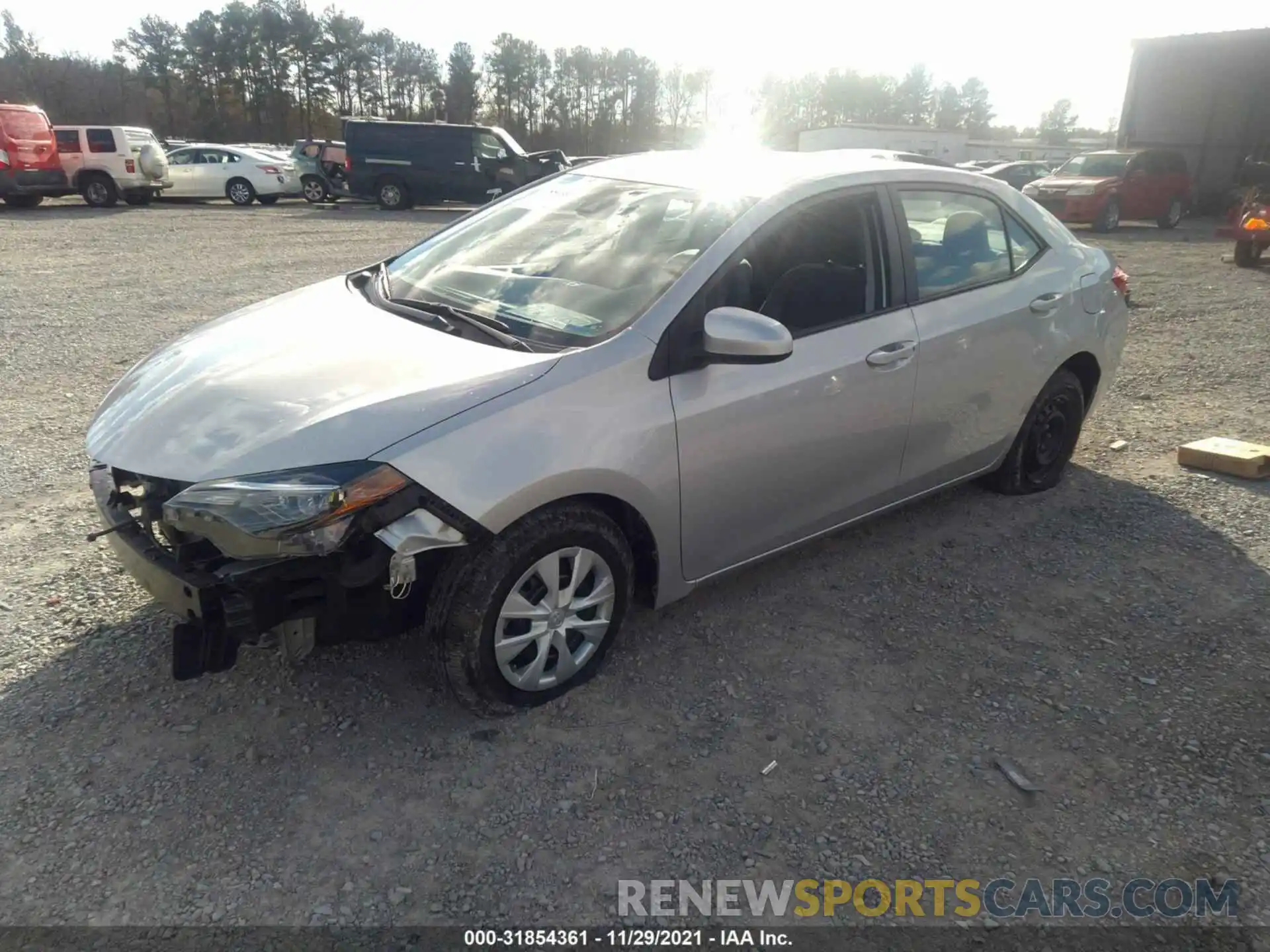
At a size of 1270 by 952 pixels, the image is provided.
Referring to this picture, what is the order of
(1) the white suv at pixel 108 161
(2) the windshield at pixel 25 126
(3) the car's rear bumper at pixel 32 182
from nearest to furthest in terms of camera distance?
(2) the windshield at pixel 25 126 → (3) the car's rear bumper at pixel 32 182 → (1) the white suv at pixel 108 161

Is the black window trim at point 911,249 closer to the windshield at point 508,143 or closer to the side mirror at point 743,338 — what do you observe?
the side mirror at point 743,338

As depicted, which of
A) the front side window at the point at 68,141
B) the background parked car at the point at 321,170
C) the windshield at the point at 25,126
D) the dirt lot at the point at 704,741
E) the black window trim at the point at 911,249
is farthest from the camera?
the background parked car at the point at 321,170

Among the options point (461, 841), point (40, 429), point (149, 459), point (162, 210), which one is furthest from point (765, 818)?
point (162, 210)

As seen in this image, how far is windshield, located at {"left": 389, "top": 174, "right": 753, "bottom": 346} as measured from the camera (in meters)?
3.08

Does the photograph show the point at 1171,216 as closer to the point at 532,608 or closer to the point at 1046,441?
the point at 1046,441

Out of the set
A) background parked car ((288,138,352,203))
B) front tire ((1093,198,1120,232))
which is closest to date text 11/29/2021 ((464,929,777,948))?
front tire ((1093,198,1120,232))

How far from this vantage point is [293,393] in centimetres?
272

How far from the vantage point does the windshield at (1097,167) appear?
19.1 m

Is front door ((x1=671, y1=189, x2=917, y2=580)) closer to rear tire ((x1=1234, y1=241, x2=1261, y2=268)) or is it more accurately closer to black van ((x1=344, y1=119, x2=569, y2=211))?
rear tire ((x1=1234, y1=241, x2=1261, y2=268))

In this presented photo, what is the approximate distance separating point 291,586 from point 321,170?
2398cm

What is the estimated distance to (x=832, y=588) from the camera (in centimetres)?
383

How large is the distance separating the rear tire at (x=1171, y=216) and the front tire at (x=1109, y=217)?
1635mm

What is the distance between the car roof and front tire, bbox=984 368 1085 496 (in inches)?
46.0

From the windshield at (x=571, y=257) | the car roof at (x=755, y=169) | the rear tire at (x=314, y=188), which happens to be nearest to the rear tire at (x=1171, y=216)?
the car roof at (x=755, y=169)
